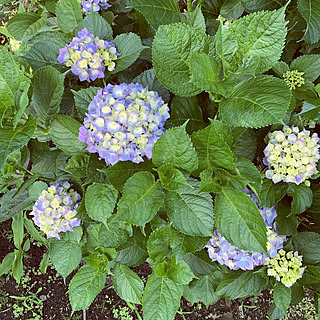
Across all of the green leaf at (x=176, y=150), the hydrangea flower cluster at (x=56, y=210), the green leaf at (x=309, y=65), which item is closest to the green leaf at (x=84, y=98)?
the green leaf at (x=176, y=150)

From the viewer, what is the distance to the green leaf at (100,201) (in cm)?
98

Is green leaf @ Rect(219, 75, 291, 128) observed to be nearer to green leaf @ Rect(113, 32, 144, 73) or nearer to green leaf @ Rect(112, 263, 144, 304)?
green leaf @ Rect(113, 32, 144, 73)

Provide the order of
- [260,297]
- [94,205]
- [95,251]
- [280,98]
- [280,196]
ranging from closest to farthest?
[280,98]
[94,205]
[280,196]
[95,251]
[260,297]

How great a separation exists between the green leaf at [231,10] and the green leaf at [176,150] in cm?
64

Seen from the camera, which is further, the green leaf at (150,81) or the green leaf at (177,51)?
the green leaf at (150,81)

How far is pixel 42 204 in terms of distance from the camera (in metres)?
1.11

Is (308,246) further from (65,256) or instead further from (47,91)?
(47,91)

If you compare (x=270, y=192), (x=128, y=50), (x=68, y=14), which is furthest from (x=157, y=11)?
(x=270, y=192)

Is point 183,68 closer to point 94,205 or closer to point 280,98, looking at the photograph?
point 280,98

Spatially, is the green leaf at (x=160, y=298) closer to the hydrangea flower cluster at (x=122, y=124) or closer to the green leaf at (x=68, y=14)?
the hydrangea flower cluster at (x=122, y=124)

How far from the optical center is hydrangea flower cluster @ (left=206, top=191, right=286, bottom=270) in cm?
110

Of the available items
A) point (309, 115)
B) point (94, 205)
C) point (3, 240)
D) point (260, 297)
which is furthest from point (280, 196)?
point (3, 240)

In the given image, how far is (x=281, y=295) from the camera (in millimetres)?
1121

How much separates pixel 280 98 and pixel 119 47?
1.65ft
